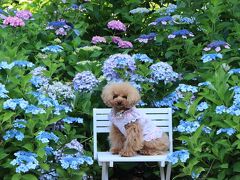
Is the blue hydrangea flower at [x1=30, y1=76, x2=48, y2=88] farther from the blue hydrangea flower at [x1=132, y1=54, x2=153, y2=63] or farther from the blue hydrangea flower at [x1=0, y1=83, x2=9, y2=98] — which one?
the blue hydrangea flower at [x1=132, y1=54, x2=153, y2=63]

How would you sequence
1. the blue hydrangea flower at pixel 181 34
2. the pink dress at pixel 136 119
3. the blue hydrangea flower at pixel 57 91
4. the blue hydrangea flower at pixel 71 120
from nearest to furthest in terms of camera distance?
the pink dress at pixel 136 119 → the blue hydrangea flower at pixel 71 120 → the blue hydrangea flower at pixel 57 91 → the blue hydrangea flower at pixel 181 34

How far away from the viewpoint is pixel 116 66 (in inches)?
224

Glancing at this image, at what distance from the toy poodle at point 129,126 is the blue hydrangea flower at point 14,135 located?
83cm

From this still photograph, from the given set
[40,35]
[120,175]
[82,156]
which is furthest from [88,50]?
[82,156]

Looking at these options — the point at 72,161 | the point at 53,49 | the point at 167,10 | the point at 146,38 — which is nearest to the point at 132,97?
the point at 72,161

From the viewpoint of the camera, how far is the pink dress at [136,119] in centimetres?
495

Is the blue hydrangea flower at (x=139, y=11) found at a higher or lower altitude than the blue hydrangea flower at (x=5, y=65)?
higher

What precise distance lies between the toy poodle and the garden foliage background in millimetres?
228

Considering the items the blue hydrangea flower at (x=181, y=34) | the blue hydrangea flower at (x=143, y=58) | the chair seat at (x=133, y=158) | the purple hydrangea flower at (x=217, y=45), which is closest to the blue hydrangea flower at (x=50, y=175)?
the chair seat at (x=133, y=158)

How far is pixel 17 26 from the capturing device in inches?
258

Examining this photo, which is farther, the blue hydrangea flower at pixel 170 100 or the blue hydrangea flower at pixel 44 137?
the blue hydrangea flower at pixel 170 100

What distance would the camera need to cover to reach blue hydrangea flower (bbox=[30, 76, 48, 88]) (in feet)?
17.1

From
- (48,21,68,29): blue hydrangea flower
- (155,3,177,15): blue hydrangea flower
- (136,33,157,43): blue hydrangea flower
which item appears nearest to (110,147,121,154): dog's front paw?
(136,33,157,43): blue hydrangea flower

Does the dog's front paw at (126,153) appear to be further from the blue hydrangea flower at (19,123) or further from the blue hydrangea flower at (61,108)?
the blue hydrangea flower at (19,123)
